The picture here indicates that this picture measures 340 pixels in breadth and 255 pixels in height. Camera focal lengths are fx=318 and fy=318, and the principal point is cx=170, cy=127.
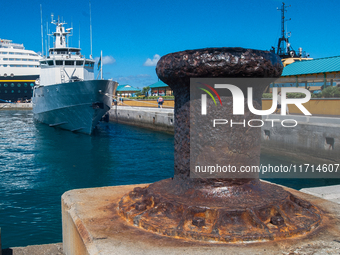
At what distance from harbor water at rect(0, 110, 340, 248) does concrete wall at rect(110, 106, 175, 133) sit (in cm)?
428

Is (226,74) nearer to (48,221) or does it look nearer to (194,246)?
(194,246)

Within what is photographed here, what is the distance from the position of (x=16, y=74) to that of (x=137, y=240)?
7287 cm

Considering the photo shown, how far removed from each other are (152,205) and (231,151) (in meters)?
0.79

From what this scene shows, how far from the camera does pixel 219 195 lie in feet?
8.34

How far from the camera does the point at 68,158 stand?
15.4 m

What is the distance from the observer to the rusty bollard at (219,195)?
2270mm

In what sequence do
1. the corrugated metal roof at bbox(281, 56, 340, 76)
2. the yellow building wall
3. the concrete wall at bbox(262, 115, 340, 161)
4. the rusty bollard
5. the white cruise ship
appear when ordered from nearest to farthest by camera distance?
the rusty bollard
the concrete wall at bbox(262, 115, 340, 161)
the yellow building wall
the corrugated metal roof at bbox(281, 56, 340, 76)
the white cruise ship

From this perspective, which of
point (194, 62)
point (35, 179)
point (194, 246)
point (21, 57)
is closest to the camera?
point (194, 246)

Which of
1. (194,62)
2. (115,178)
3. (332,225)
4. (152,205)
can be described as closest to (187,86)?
(194,62)

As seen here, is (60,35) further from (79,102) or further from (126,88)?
(126,88)

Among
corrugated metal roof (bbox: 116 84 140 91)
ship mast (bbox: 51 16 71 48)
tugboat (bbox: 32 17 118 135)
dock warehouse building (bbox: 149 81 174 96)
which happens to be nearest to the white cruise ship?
corrugated metal roof (bbox: 116 84 140 91)

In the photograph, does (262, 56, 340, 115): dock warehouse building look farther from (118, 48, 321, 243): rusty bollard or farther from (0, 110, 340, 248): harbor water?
(118, 48, 321, 243): rusty bollard

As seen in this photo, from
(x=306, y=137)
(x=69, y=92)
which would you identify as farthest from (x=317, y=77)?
(x=69, y=92)

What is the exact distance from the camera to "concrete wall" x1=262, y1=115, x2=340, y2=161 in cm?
1282
